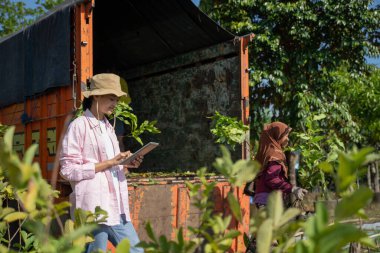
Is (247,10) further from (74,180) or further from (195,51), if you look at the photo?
(74,180)

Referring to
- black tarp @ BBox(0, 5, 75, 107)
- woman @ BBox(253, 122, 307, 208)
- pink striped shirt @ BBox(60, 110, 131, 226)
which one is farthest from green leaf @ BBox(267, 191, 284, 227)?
black tarp @ BBox(0, 5, 75, 107)

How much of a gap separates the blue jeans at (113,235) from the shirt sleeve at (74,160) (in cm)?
33

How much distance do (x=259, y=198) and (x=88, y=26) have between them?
7.22 feet

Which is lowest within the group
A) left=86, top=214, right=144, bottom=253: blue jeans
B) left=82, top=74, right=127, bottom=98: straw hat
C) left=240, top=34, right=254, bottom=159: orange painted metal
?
left=86, top=214, right=144, bottom=253: blue jeans

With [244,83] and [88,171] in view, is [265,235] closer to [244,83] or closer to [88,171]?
[88,171]

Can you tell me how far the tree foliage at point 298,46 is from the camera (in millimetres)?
10602

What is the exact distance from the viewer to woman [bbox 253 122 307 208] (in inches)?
163

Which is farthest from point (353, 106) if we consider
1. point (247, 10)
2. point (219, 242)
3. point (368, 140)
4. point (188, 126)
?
point (219, 242)

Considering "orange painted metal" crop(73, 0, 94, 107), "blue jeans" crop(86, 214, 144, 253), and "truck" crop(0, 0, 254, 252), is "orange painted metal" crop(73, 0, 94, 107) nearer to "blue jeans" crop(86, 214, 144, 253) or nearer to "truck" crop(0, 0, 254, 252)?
"truck" crop(0, 0, 254, 252)

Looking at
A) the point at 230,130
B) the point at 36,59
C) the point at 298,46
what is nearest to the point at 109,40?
the point at 36,59

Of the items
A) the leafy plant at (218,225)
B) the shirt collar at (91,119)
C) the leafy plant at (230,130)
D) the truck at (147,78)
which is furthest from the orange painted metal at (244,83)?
the leafy plant at (218,225)

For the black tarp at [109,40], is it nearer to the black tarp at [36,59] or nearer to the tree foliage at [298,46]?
the black tarp at [36,59]

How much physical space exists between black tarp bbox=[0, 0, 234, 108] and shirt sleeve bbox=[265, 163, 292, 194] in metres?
1.98

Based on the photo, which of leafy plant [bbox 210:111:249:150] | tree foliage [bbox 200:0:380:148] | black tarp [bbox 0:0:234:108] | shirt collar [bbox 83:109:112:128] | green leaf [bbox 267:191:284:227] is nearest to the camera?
green leaf [bbox 267:191:284:227]
